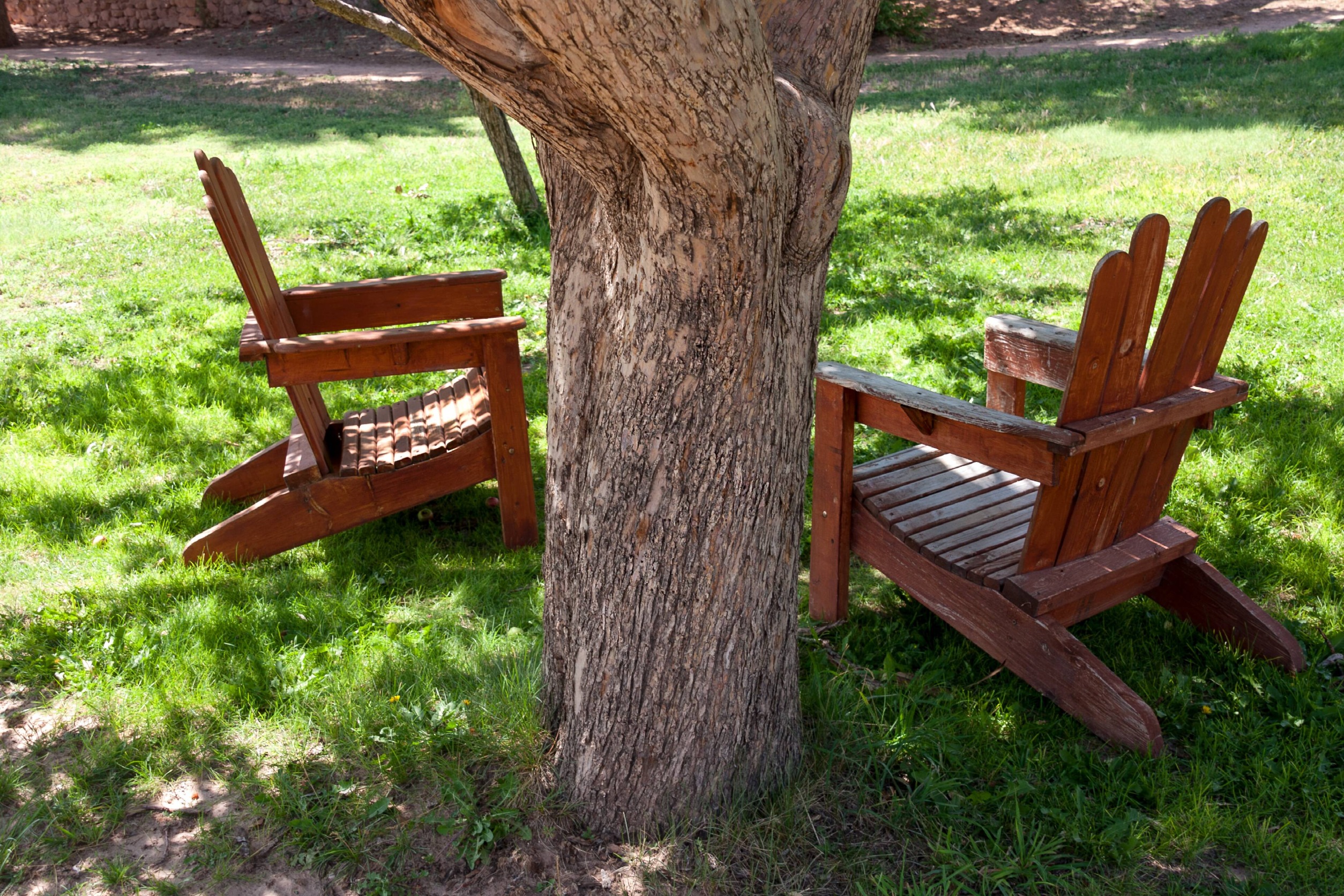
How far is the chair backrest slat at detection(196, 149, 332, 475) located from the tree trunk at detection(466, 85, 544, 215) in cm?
408

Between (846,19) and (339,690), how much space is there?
2203 millimetres

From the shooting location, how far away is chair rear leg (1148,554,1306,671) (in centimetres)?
286

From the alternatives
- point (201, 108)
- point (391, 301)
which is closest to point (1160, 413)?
point (391, 301)

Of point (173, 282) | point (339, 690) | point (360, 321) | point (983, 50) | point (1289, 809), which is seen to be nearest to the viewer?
point (1289, 809)

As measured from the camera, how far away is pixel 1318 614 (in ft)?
10.4

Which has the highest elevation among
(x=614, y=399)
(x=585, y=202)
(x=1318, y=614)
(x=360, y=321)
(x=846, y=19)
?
(x=846, y=19)

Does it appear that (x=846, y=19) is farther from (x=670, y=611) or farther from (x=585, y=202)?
(x=670, y=611)

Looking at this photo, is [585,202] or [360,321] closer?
[585,202]

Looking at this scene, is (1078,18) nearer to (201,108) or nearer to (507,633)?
(201,108)

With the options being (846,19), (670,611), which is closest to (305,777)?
(670,611)

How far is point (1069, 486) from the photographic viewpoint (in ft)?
8.39

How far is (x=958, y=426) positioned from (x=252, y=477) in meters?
2.91

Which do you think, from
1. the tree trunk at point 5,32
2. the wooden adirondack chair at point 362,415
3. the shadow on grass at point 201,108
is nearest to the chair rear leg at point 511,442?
the wooden adirondack chair at point 362,415

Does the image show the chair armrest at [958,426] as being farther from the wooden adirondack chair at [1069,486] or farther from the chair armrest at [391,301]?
the chair armrest at [391,301]
